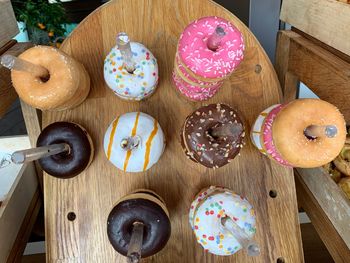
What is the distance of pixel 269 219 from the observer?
774 mm

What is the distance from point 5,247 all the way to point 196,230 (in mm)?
464

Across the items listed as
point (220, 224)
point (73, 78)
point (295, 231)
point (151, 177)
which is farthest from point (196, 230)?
point (73, 78)

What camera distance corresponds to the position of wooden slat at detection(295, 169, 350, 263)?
713 mm

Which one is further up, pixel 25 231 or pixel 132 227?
pixel 132 227

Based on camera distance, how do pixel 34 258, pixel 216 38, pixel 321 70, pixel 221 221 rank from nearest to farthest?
pixel 216 38 → pixel 221 221 → pixel 321 70 → pixel 34 258

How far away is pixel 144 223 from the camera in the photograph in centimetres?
63

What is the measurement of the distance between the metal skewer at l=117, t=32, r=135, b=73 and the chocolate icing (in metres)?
0.27

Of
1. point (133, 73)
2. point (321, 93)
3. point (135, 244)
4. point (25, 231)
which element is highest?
point (133, 73)

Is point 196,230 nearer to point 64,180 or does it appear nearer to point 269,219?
point 269,219

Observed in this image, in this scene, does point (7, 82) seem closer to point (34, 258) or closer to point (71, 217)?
point (71, 217)

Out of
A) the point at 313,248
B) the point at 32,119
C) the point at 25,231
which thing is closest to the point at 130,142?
the point at 32,119

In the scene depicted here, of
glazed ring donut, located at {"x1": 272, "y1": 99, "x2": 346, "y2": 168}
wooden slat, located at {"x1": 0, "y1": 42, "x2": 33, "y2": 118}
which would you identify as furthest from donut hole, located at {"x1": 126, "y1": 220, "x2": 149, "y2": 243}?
wooden slat, located at {"x1": 0, "y1": 42, "x2": 33, "y2": 118}

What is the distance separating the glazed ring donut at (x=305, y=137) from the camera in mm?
570

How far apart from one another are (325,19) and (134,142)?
50 cm
